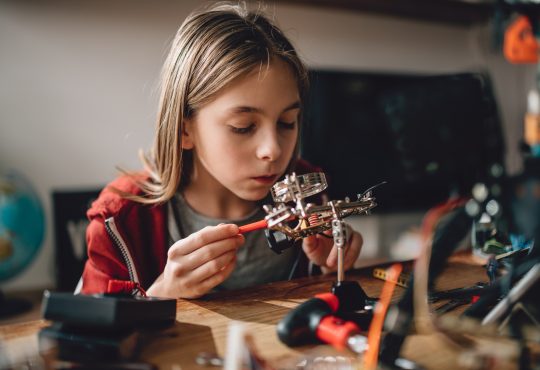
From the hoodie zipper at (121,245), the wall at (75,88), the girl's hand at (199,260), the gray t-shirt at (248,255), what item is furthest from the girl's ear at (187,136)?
the wall at (75,88)

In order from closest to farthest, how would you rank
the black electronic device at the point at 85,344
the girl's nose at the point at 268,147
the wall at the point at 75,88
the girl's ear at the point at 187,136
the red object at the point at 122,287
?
the black electronic device at the point at 85,344 < the red object at the point at 122,287 < the girl's nose at the point at 268,147 < the girl's ear at the point at 187,136 < the wall at the point at 75,88

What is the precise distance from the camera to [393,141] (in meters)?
3.02

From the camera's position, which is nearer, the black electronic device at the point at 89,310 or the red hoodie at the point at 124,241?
the black electronic device at the point at 89,310

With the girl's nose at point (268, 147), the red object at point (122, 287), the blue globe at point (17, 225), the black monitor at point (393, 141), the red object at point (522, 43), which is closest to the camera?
the red object at point (122, 287)

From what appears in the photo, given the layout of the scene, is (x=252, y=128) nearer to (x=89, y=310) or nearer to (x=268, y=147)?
(x=268, y=147)

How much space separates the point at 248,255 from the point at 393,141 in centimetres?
211

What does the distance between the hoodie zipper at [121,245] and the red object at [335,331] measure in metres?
0.44

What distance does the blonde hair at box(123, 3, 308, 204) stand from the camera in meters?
0.93

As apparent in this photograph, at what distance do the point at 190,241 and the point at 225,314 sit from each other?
4.7 inches

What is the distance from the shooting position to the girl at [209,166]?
867 millimetres

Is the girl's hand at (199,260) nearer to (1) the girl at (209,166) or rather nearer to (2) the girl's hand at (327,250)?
(1) the girl at (209,166)

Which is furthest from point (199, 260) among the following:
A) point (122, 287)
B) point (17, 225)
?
point (17, 225)

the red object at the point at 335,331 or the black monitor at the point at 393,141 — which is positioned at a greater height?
the black monitor at the point at 393,141

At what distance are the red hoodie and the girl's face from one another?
0.18 meters
